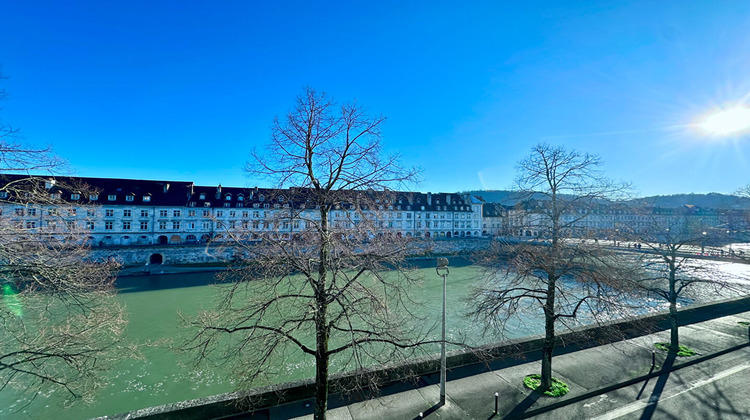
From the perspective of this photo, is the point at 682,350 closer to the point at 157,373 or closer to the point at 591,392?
the point at 591,392

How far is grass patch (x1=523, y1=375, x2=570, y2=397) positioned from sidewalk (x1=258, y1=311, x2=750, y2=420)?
0.59 ft

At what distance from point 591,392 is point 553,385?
949 mm

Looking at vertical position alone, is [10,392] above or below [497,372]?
below

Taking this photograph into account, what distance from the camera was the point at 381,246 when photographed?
6.19m

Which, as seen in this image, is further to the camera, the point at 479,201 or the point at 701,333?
the point at 479,201

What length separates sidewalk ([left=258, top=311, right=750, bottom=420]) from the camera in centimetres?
814

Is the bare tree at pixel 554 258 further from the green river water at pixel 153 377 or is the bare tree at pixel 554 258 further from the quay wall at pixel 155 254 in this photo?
the quay wall at pixel 155 254

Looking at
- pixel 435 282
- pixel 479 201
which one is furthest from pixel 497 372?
pixel 479 201

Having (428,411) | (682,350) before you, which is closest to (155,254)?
(428,411)

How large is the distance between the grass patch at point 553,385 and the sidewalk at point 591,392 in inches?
7.1

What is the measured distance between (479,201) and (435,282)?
42.9 meters

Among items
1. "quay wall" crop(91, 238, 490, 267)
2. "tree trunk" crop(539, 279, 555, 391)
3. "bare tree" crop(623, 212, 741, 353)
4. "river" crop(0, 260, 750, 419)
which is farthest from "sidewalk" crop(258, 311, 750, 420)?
"quay wall" crop(91, 238, 490, 267)

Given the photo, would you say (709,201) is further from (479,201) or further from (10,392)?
(10,392)

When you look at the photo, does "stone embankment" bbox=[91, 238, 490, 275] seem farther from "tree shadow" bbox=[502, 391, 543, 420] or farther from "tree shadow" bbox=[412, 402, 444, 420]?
"tree shadow" bbox=[412, 402, 444, 420]
